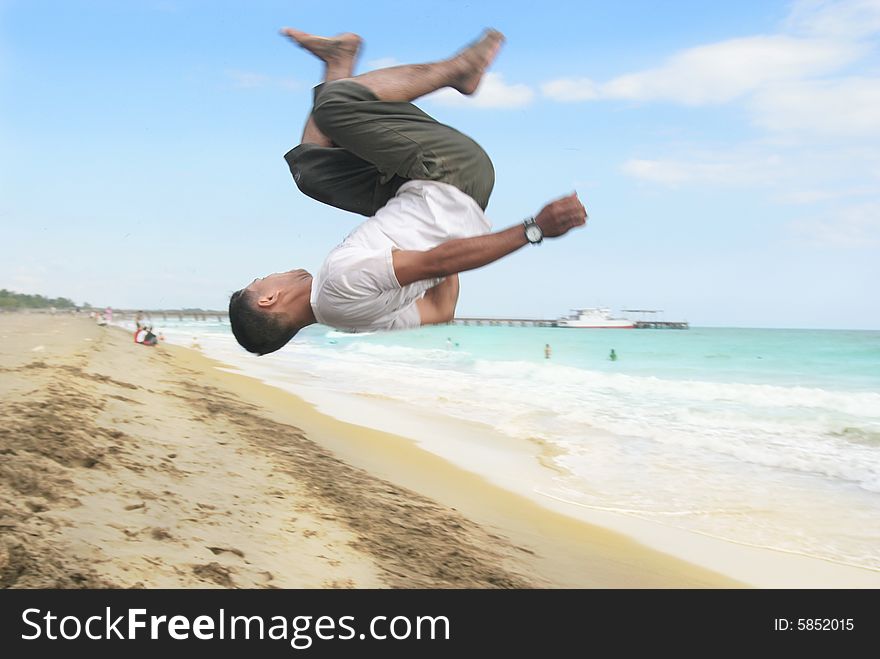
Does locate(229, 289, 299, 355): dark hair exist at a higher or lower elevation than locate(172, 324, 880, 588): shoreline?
higher

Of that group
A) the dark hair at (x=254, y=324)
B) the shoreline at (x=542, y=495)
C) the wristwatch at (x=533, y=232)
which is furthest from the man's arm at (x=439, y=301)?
the shoreline at (x=542, y=495)

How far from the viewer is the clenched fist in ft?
8.57

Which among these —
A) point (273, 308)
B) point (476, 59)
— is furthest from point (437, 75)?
point (273, 308)

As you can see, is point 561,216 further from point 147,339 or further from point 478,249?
point 147,339

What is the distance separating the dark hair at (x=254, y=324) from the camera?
3.16m

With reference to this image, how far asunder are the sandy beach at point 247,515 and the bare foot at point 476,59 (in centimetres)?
323

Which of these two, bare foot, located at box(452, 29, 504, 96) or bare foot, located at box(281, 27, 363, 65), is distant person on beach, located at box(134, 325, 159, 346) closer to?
bare foot, located at box(281, 27, 363, 65)

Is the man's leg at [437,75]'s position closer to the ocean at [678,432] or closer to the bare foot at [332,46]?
the bare foot at [332,46]

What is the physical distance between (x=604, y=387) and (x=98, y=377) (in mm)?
15866

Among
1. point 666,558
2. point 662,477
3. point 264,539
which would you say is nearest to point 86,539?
point 264,539

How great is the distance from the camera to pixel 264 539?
5.55 m

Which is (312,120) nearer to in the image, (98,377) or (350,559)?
(350,559)

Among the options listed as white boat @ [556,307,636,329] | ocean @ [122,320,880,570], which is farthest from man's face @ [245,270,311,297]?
white boat @ [556,307,636,329]

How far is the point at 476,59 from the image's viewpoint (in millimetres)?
2871
